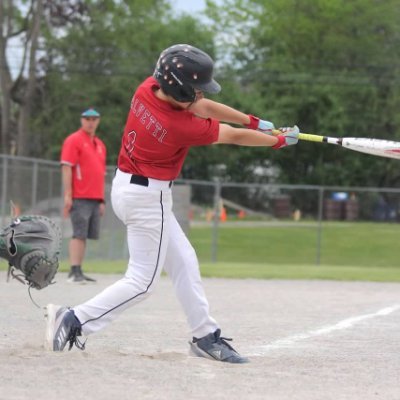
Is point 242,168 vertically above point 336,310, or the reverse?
point 242,168

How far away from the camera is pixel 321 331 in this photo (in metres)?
7.80

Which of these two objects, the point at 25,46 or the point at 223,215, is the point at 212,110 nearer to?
the point at 223,215

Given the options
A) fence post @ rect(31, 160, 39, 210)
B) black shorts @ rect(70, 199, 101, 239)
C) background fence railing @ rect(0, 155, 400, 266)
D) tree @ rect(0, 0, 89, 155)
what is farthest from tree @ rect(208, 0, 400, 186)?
black shorts @ rect(70, 199, 101, 239)

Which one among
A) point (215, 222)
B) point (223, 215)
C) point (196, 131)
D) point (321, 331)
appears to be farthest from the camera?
point (223, 215)

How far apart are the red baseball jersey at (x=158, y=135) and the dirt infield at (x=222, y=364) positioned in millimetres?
1238

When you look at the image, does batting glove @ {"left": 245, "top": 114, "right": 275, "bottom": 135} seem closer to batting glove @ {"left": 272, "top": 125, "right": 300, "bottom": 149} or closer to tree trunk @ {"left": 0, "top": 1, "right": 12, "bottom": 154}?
batting glove @ {"left": 272, "top": 125, "right": 300, "bottom": 149}

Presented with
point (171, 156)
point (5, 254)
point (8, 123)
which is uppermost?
point (8, 123)

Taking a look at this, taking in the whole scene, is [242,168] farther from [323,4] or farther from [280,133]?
[280,133]

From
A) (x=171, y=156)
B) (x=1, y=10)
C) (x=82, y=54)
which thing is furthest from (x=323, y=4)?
(x=171, y=156)

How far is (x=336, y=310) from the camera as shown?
9.61 metres

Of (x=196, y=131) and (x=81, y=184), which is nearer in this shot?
(x=196, y=131)

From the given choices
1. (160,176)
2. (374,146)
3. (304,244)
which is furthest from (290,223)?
(160,176)

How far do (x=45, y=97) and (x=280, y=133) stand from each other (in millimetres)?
41705

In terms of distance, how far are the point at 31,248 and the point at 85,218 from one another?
5715 mm
